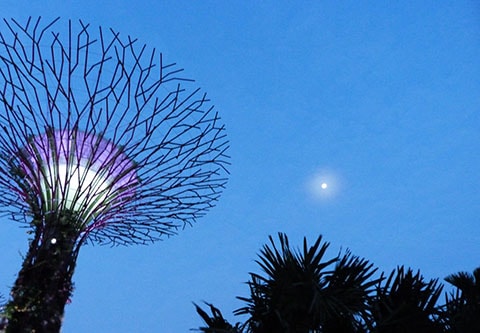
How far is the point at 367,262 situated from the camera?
6.68 meters

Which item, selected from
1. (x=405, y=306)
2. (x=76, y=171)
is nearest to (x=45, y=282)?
(x=76, y=171)

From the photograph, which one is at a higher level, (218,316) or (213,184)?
(213,184)

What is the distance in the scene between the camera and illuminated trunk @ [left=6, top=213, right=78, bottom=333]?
16.6 ft

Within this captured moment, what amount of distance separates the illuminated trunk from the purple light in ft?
1.59

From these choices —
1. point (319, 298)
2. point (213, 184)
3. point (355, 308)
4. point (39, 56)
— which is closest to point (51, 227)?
point (39, 56)

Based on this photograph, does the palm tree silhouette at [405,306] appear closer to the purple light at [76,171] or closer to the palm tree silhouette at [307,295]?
the palm tree silhouette at [307,295]

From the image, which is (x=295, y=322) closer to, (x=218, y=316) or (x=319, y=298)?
(x=319, y=298)

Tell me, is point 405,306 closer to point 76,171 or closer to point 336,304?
point 336,304

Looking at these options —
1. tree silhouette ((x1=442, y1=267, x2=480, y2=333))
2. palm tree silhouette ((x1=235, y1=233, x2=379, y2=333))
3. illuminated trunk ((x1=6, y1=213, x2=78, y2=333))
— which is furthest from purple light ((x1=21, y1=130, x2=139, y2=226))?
tree silhouette ((x1=442, y1=267, x2=480, y2=333))

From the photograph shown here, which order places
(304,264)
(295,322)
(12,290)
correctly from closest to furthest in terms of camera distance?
(12,290) < (295,322) < (304,264)

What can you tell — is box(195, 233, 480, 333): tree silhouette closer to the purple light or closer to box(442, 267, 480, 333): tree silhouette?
box(442, 267, 480, 333): tree silhouette

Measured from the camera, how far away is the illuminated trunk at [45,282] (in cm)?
505

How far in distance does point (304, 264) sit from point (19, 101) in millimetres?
4802

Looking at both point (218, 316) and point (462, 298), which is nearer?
point (218, 316)
